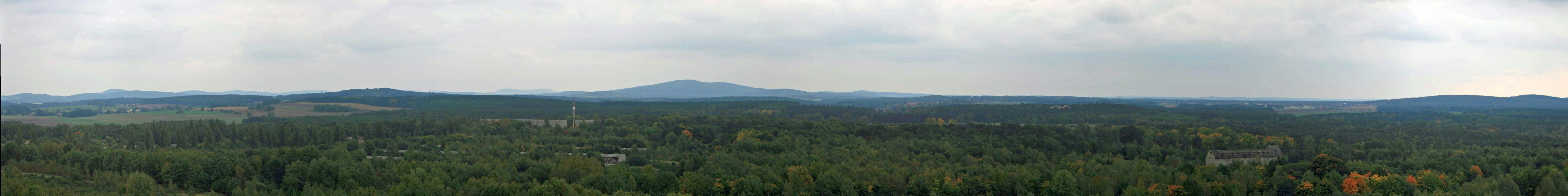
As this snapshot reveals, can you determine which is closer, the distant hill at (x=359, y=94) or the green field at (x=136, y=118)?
the green field at (x=136, y=118)

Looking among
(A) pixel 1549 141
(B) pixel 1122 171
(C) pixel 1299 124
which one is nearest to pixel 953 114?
(C) pixel 1299 124

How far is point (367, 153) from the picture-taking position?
6556 centimetres

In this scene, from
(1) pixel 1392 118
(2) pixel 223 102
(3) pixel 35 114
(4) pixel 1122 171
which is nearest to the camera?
(4) pixel 1122 171

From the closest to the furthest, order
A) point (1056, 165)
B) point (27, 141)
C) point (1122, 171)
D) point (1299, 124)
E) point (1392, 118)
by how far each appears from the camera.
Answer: point (1122, 171) < point (1056, 165) < point (27, 141) < point (1299, 124) < point (1392, 118)

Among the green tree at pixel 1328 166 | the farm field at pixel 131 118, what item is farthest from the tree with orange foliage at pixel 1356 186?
the farm field at pixel 131 118

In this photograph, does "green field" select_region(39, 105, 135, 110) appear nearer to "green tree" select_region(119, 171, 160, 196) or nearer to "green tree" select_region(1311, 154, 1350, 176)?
"green tree" select_region(119, 171, 160, 196)

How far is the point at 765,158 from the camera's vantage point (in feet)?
188

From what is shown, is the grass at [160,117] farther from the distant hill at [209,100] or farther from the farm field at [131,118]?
the distant hill at [209,100]

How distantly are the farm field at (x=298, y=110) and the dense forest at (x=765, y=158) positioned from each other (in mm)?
5176

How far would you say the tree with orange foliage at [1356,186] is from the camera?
4144 centimetres

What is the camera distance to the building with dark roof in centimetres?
6106

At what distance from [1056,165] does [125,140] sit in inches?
2463

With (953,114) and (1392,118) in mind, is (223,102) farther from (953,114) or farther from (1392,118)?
(1392,118)

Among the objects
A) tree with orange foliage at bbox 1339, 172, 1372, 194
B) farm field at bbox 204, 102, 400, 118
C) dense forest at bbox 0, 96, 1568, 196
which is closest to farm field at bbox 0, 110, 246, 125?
dense forest at bbox 0, 96, 1568, 196
